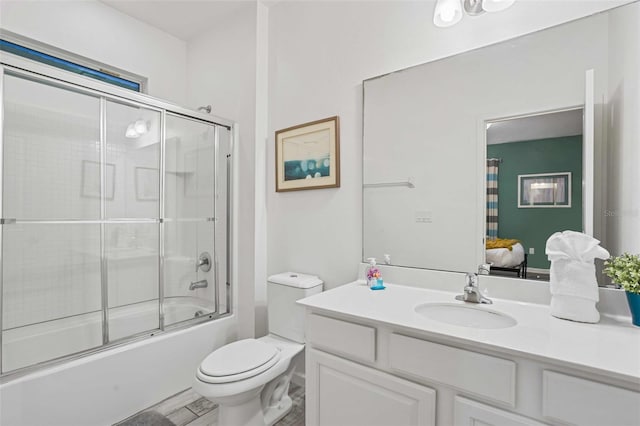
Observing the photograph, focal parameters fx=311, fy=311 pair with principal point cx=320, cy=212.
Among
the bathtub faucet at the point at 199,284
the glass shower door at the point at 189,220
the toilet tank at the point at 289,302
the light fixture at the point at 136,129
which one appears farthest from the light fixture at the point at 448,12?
the bathtub faucet at the point at 199,284

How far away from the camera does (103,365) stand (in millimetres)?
1636

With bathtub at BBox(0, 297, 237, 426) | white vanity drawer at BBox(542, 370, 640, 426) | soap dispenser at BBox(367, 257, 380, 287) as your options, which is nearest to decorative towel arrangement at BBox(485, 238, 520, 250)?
soap dispenser at BBox(367, 257, 380, 287)

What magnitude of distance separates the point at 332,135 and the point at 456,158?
2.45 feet

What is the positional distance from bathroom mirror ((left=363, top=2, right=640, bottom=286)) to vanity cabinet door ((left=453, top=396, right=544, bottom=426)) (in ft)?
2.06

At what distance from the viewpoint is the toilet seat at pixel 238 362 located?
1.45 meters

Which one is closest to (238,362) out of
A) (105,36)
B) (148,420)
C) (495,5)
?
(148,420)

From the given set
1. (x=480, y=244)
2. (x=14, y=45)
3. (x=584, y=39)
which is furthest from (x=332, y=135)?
(x=14, y=45)

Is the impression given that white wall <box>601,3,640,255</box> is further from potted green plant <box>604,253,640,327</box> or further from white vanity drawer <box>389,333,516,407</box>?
white vanity drawer <box>389,333,516,407</box>

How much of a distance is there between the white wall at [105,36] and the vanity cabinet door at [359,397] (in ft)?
8.35

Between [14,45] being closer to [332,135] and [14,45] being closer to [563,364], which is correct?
[332,135]

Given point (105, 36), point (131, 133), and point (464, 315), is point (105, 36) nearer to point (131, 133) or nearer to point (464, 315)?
point (131, 133)

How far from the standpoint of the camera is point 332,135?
1914 millimetres

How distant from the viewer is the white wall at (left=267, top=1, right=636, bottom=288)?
1464 mm

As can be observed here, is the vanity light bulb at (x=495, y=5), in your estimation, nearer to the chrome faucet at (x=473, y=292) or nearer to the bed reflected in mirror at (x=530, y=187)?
the bed reflected in mirror at (x=530, y=187)
